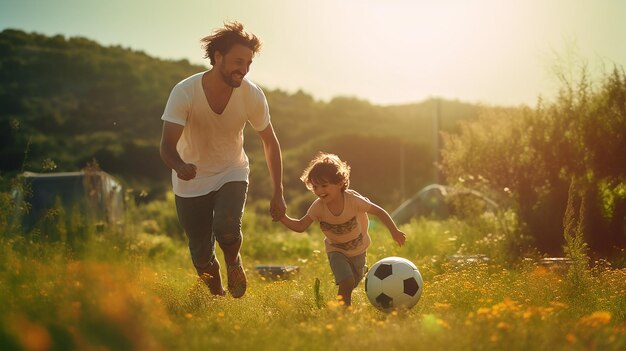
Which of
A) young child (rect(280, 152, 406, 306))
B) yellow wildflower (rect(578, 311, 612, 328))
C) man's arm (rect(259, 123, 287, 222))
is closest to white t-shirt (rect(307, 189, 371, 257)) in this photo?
young child (rect(280, 152, 406, 306))

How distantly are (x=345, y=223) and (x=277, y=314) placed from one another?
51.7 inches

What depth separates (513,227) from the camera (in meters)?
13.4

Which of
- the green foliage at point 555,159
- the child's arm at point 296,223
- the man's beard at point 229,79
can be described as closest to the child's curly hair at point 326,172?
the child's arm at point 296,223

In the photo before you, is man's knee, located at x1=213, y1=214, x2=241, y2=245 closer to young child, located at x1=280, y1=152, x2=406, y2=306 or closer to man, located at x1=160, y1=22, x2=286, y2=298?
man, located at x1=160, y1=22, x2=286, y2=298

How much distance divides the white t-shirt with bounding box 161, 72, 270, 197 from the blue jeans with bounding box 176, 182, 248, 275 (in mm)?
95

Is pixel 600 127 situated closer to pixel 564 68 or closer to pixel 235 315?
pixel 564 68

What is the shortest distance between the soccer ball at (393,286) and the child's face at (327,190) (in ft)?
2.68

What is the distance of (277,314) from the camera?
653cm

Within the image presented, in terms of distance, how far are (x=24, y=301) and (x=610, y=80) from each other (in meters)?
9.70

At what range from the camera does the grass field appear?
463 cm

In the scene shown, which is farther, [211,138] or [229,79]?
[211,138]

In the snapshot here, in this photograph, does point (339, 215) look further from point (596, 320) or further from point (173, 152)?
point (596, 320)

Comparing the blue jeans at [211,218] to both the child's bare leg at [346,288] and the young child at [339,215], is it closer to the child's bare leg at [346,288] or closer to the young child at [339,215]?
the young child at [339,215]

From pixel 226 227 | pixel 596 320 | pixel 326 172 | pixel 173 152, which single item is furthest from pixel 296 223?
pixel 596 320
